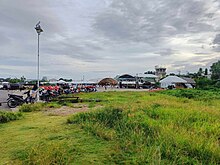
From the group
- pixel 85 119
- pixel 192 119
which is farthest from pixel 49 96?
pixel 192 119

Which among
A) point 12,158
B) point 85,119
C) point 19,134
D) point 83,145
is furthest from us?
point 85,119

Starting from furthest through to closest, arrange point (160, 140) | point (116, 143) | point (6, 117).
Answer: point (6, 117) → point (116, 143) → point (160, 140)

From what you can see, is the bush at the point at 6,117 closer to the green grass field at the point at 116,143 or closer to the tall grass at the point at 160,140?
the green grass field at the point at 116,143

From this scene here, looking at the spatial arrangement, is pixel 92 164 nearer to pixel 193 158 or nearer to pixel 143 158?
pixel 143 158

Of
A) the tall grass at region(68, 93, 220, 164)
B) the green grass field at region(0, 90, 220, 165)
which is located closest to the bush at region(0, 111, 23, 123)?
the green grass field at region(0, 90, 220, 165)

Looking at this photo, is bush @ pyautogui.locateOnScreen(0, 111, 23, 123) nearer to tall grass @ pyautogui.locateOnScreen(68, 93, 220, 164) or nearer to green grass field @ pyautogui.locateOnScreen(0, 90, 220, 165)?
green grass field @ pyautogui.locateOnScreen(0, 90, 220, 165)

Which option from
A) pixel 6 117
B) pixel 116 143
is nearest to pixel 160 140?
pixel 116 143

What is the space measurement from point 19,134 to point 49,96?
1059 cm

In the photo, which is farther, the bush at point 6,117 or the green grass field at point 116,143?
the bush at point 6,117

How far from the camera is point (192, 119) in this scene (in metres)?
6.34

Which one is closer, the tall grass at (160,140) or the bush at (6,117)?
the tall grass at (160,140)

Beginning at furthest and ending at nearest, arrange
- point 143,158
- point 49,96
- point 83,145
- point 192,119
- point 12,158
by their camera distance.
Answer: point 49,96 < point 192,119 < point 83,145 < point 12,158 < point 143,158

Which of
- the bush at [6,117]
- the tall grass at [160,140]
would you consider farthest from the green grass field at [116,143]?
the bush at [6,117]

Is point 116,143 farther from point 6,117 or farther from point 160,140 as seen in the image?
point 6,117
